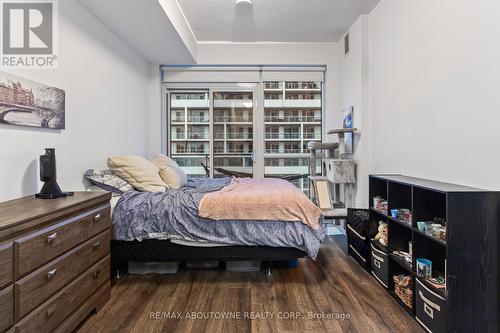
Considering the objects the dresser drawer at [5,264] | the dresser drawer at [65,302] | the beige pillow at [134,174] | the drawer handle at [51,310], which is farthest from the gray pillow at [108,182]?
the dresser drawer at [5,264]

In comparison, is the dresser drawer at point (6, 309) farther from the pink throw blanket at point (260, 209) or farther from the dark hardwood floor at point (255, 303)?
the pink throw blanket at point (260, 209)

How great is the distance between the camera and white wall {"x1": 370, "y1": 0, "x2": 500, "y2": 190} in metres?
1.62

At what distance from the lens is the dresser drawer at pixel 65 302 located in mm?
1314

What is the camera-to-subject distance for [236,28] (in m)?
3.70

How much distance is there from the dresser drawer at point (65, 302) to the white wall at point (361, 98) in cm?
281

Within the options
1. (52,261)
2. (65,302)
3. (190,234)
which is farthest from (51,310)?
(190,234)

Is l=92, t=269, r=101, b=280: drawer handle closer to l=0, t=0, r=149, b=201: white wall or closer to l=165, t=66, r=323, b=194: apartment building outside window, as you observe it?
l=0, t=0, r=149, b=201: white wall

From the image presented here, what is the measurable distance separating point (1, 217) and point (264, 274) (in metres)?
1.91

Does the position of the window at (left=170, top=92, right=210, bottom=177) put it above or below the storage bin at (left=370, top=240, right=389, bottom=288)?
above

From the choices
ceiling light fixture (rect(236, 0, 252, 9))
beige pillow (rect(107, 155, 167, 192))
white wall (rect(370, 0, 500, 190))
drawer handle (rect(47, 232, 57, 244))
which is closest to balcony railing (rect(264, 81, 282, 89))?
ceiling light fixture (rect(236, 0, 252, 9))

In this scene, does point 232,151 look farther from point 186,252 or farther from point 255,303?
point 255,303

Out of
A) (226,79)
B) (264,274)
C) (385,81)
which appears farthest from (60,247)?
(226,79)

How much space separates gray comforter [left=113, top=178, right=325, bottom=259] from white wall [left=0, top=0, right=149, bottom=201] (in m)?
0.61

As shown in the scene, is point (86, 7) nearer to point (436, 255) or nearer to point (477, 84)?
point (477, 84)
